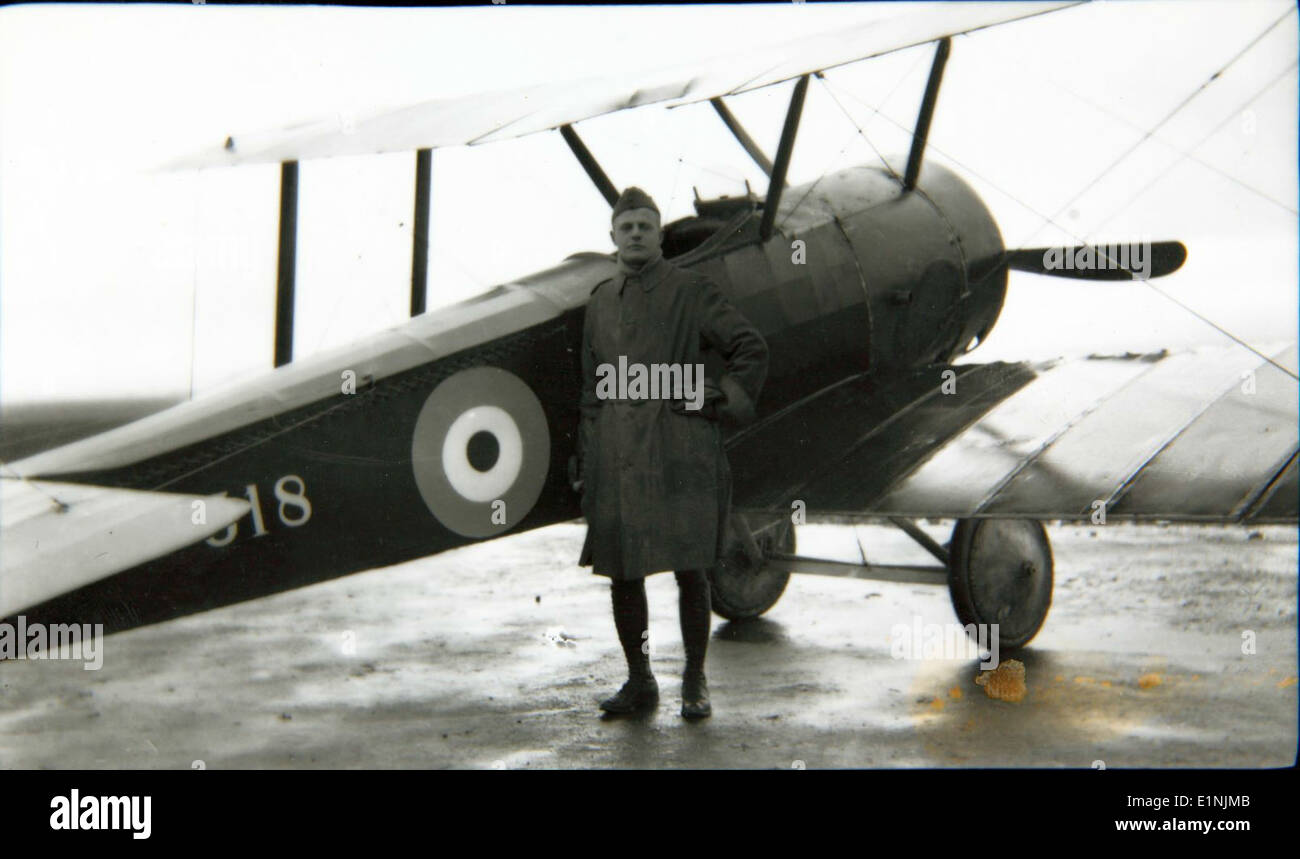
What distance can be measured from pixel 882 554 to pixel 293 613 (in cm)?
434

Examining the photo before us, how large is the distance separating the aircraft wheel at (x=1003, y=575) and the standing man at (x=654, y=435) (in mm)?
1455

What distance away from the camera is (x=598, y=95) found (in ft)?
15.2

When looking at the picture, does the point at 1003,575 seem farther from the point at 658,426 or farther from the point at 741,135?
the point at 741,135

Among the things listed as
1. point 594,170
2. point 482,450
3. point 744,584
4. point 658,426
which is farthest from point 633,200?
point 744,584

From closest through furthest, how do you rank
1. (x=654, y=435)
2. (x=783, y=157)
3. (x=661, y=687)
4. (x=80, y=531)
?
(x=80, y=531)
(x=654, y=435)
(x=661, y=687)
(x=783, y=157)

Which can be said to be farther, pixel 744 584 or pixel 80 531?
pixel 744 584

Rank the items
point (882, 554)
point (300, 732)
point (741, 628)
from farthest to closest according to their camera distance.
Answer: point (882, 554)
point (741, 628)
point (300, 732)

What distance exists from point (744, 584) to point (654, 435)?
2.19m

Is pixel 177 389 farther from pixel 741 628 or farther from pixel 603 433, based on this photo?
pixel 741 628

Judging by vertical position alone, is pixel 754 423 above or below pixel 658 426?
above

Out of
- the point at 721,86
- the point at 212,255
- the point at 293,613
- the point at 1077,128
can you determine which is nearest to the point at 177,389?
the point at 212,255

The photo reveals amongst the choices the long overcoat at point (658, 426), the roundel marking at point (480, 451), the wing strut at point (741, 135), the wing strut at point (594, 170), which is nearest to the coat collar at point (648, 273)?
the long overcoat at point (658, 426)

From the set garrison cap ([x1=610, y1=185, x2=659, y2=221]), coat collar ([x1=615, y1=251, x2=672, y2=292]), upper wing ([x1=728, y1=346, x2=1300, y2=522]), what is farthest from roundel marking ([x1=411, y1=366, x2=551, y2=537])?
upper wing ([x1=728, y1=346, x2=1300, y2=522])

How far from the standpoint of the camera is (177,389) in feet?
16.1
